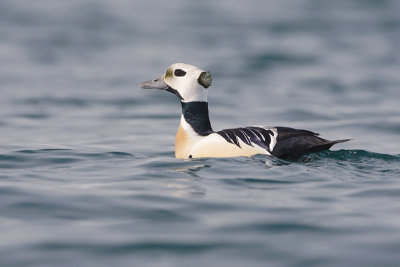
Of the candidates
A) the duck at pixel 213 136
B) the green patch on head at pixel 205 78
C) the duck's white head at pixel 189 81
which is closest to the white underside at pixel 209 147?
the duck at pixel 213 136

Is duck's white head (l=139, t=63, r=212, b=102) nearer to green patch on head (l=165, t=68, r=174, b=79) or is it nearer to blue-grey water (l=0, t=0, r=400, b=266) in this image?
green patch on head (l=165, t=68, r=174, b=79)

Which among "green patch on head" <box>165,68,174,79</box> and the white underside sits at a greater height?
"green patch on head" <box>165,68,174,79</box>

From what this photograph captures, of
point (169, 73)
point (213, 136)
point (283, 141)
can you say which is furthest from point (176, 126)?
point (283, 141)

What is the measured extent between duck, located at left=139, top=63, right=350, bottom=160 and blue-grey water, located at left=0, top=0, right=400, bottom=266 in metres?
0.18

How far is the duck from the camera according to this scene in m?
9.29

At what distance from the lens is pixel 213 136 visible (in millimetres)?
9812

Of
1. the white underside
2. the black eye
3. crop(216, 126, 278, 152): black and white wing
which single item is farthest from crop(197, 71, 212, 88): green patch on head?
crop(216, 126, 278, 152): black and white wing

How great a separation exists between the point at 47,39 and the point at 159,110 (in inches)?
359

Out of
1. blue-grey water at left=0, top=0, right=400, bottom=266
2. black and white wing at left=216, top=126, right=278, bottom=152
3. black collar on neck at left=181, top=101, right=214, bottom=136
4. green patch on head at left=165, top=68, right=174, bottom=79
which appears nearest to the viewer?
blue-grey water at left=0, top=0, right=400, bottom=266

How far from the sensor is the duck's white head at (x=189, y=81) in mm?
10164

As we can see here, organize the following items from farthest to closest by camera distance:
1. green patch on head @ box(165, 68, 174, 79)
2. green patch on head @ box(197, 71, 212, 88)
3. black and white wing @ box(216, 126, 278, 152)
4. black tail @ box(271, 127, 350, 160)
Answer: green patch on head @ box(165, 68, 174, 79) → green patch on head @ box(197, 71, 212, 88) → black and white wing @ box(216, 126, 278, 152) → black tail @ box(271, 127, 350, 160)

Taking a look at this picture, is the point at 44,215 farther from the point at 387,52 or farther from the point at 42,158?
the point at 387,52

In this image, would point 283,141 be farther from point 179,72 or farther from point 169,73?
point 169,73

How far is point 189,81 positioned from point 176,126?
163 inches
